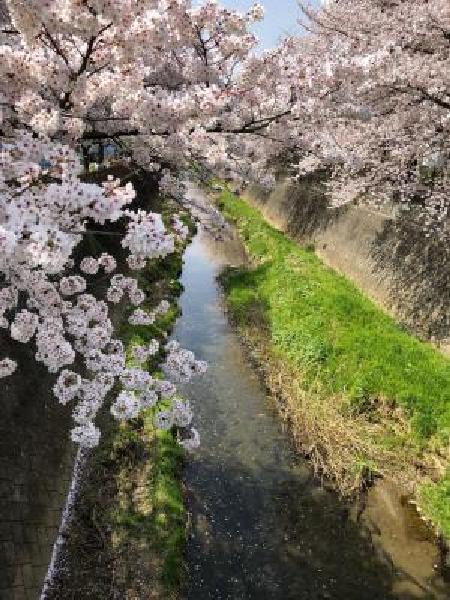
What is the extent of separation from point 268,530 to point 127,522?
2192 mm

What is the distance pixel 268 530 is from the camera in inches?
369

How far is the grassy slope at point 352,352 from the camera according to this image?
1073 centimetres

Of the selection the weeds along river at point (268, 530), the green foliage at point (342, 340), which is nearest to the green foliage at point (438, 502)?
the weeds along river at point (268, 530)

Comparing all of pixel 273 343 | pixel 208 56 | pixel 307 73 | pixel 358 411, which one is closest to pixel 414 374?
pixel 358 411

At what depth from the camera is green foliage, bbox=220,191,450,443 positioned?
451 inches

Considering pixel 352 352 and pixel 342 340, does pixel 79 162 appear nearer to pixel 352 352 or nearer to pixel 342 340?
pixel 352 352

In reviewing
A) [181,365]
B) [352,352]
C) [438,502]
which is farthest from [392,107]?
[181,365]

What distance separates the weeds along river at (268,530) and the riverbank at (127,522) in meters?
0.44

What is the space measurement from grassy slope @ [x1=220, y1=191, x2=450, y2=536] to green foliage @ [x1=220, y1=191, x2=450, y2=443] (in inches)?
0.7

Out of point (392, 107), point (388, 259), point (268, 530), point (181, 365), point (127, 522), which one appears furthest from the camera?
point (388, 259)

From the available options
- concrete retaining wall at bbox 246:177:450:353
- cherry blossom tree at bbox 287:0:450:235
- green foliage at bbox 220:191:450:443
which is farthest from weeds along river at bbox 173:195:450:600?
cherry blossom tree at bbox 287:0:450:235

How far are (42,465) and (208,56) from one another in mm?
7214

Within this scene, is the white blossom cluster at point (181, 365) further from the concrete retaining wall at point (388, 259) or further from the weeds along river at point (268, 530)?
the concrete retaining wall at point (388, 259)

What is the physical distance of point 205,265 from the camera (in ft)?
84.2
